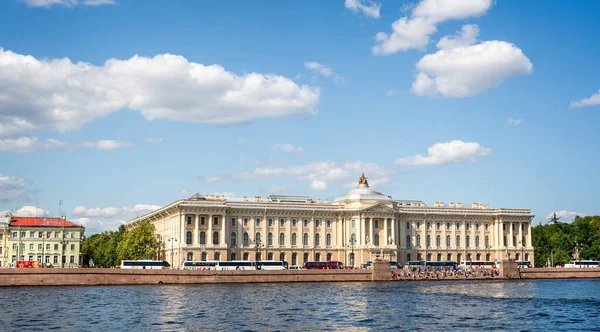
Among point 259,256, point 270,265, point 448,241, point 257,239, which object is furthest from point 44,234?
point 448,241

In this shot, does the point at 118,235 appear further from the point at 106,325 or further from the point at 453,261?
the point at 106,325

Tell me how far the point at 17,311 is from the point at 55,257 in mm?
60477

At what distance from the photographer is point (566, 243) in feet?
364

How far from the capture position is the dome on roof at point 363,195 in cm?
10281

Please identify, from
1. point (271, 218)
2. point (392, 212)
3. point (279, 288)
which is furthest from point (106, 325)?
point (392, 212)

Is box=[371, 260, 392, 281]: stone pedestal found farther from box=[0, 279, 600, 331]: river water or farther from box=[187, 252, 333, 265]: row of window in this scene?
box=[187, 252, 333, 265]: row of window

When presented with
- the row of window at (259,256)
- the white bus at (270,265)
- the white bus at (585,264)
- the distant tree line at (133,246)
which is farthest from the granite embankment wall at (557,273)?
the distant tree line at (133,246)

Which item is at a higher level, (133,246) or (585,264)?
(133,246)

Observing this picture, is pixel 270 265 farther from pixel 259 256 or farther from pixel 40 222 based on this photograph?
pixel 40 222

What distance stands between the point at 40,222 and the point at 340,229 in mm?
40907

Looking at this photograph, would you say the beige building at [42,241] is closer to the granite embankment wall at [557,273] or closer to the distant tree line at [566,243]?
the granite embankment wall at [557,273]

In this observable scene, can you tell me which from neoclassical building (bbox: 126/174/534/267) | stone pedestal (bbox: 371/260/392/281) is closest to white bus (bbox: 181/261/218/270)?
neoclassical building (bbox: 126/174/534/267)

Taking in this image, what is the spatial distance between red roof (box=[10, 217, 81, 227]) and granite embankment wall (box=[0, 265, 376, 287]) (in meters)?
34.1

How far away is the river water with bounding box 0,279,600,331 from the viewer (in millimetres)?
38219
